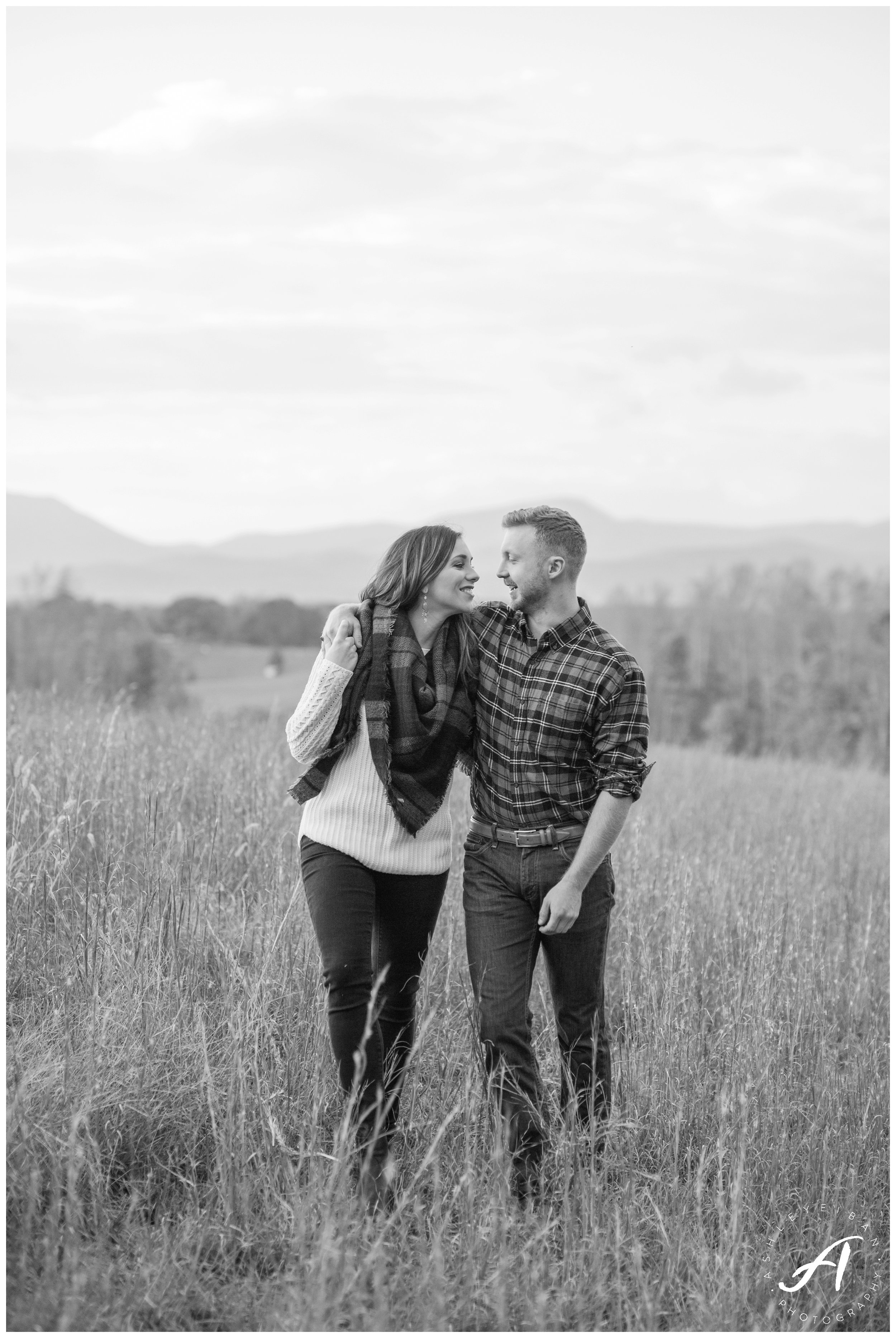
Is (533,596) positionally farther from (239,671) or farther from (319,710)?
(239,671)

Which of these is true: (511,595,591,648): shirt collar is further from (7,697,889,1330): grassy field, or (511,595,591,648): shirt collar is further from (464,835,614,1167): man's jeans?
(7,697,889,1330): grassy field

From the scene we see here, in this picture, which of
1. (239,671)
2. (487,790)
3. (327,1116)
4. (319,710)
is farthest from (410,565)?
(239,671)

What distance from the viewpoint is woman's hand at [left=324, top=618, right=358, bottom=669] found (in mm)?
3641

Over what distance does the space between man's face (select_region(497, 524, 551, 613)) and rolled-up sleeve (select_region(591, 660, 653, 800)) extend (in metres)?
0.37

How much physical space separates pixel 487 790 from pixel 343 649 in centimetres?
71

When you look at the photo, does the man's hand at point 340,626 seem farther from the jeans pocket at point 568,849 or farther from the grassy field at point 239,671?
the grassy field at point 239,671

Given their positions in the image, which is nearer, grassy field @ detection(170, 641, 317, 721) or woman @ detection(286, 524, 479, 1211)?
woman @ detection(286, 524, 479, 1211)

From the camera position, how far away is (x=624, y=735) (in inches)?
149

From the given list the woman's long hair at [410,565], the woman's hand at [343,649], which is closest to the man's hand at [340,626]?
the woman's hand at [343,649]

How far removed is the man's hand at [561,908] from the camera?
366 cm

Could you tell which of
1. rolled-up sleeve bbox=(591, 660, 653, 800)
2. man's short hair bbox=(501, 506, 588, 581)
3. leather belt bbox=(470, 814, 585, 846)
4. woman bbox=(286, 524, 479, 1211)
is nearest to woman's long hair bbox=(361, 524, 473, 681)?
woman bbox=(286, 524, 479, 1211)

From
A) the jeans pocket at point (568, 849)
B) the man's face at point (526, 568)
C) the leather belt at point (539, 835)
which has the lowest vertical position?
the jeans pocket at point (568, 849)

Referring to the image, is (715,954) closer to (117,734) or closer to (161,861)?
(161,861)

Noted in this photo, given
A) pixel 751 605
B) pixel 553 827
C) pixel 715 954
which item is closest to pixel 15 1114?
pixel 553 827
